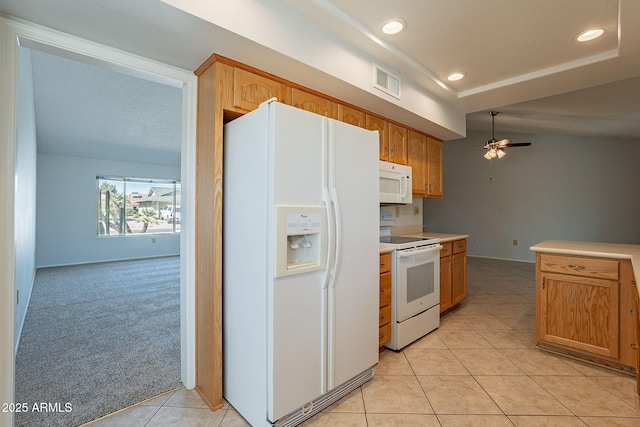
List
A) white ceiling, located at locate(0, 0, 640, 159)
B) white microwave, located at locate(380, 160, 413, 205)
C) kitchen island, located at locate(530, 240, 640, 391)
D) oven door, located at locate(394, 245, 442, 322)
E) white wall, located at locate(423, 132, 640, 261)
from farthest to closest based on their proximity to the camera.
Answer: white wall, located at locate(423, 132, 640, 261) < white microwave, located at locate(380, 160, 413, 205) < oven door, located at locate(394, 245, 442, 322) < kitchen island, located at locate(530, 240, 640, 391) < white ceiling, located at locate(0, 0, 640, 159)

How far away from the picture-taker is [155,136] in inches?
205

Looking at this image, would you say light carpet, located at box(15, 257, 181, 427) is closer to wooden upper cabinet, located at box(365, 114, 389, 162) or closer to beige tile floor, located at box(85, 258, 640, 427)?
beige tile floor, located at box(85, 258, 640, 427)

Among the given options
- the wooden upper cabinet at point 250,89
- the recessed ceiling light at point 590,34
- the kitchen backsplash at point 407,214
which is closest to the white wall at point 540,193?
the kitchen backsplash at point 407,214

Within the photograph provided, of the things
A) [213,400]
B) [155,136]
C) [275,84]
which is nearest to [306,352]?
[213,400]

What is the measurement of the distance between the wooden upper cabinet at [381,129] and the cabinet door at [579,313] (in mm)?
1757

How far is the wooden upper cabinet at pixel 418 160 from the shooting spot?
3.56m

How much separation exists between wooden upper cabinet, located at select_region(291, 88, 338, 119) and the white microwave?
76 cm

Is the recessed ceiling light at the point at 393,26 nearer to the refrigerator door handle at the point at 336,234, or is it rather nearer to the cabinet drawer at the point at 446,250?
the refrigerator door handle at the point at 336,234

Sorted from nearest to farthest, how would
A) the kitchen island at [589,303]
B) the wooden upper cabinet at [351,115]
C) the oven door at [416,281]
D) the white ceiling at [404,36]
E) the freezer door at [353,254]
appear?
the white ceiling at [404,36], the freezer door at [353,254], the kitchen island at [589,303], the oven door at [416,281], the wooden upper cabinet at [351,115]

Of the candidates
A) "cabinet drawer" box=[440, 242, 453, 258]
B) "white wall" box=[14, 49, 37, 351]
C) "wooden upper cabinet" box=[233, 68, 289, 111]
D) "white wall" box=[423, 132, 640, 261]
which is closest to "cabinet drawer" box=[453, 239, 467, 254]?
"cabinet drawer" box=[440, 242, 453, 258]

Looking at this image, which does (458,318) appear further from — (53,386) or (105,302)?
(105,302)

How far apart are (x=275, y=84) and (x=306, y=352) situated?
177cm

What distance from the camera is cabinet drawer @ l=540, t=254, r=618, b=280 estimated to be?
2.20 metres

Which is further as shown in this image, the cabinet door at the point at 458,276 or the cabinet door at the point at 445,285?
the cabinet door at the point at 458,276
